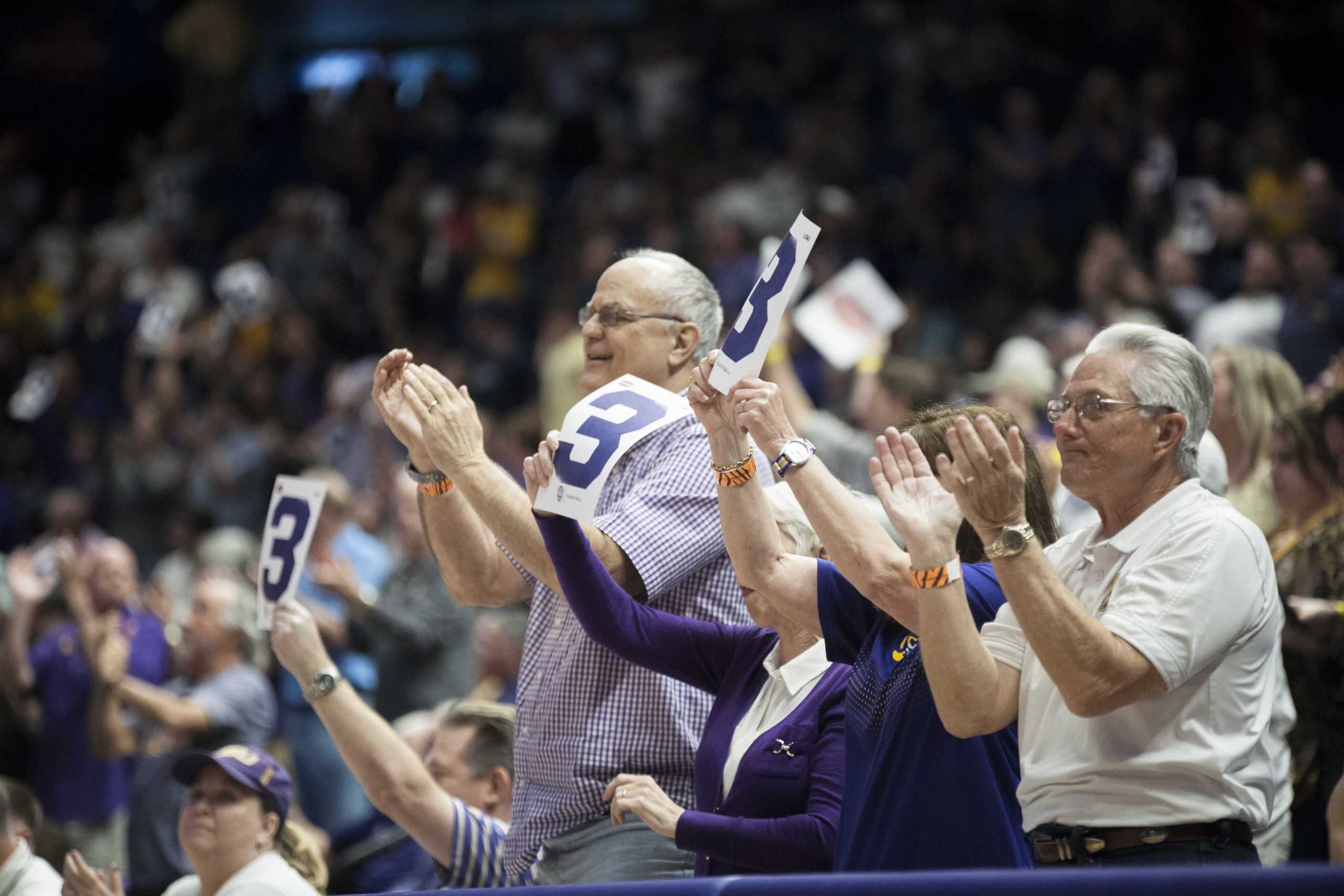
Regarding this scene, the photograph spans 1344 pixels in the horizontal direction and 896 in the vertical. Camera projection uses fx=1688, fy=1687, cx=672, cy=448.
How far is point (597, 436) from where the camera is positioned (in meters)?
3.16

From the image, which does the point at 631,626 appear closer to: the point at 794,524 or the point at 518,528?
the point at 518,528

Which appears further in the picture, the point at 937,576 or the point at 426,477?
the point at 426,477

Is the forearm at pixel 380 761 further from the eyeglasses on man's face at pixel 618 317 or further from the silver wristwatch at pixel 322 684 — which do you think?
the eyeglasses on man's face at pixel 618 317

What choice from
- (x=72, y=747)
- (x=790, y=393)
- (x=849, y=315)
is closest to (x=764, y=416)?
(x=790, y=393)

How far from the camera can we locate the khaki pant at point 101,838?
636 cm

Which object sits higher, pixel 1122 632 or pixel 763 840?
pixel 1122 632

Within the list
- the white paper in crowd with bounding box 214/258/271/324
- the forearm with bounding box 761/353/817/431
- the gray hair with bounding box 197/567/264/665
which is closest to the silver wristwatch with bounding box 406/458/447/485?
the forearm with bounding box 761/353/817/431

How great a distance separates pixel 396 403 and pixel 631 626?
0.73m

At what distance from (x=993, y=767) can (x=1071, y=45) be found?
878cm

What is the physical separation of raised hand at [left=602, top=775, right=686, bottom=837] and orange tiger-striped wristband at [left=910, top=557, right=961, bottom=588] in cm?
75

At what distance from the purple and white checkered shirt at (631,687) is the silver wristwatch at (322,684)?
0.64 meters

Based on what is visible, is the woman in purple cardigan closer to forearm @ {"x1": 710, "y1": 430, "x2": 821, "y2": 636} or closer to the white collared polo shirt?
forearm @ {"x1": 710, "y1": 430, "x2": 821, "y2": 636}

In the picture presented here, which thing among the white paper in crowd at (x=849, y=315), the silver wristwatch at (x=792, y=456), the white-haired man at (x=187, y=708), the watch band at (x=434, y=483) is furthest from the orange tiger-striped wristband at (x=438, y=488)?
the white paper in crowd at (x=849, y=315)

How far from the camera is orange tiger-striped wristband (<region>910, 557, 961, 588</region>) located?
8.07 ft
